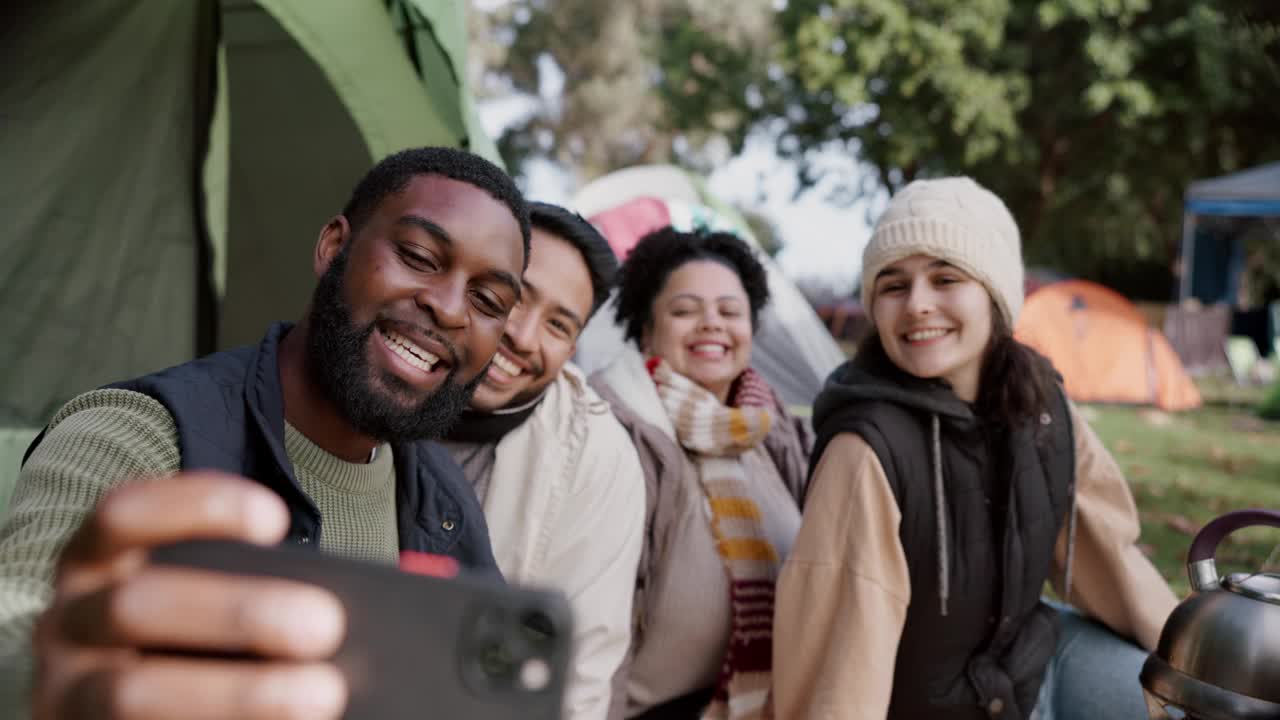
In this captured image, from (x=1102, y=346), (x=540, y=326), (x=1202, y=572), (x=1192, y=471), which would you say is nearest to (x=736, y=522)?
(x=540, y=326)

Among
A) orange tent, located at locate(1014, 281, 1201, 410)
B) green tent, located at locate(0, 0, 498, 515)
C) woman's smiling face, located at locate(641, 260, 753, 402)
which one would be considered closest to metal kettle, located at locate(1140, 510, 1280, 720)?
woman's smiling face, located at locate(641, 260, 753, 402)

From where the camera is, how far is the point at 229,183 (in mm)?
4051

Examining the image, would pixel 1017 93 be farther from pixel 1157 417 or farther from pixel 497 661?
pixel 497 661

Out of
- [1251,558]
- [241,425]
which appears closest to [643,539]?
[241,425]

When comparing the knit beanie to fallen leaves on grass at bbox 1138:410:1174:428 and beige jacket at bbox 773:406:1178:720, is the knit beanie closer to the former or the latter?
beige jacket at bbox 773:406:1178:720

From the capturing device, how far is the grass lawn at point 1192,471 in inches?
170

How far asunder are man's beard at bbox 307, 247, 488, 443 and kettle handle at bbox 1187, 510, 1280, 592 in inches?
43.2

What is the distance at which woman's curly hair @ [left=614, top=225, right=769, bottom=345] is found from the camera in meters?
2.81

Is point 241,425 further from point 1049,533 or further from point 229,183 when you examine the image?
point 229,183

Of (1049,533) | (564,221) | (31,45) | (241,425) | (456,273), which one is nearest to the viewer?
(241,425)

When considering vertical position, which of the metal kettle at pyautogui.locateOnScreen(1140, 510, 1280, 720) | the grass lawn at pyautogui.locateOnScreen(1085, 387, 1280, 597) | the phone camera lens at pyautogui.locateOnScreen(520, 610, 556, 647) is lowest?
the grass lawn at pyautogui.locateOnScreen(1085, 387, 1280, 597)

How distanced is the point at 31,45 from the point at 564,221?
1.73 m

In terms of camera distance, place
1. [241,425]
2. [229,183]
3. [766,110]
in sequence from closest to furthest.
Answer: [241,425] < [229,183] < [766,110]

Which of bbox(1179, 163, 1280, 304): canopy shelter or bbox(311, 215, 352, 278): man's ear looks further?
bbox(1179, 163, 1280, 304): canopy shelter
